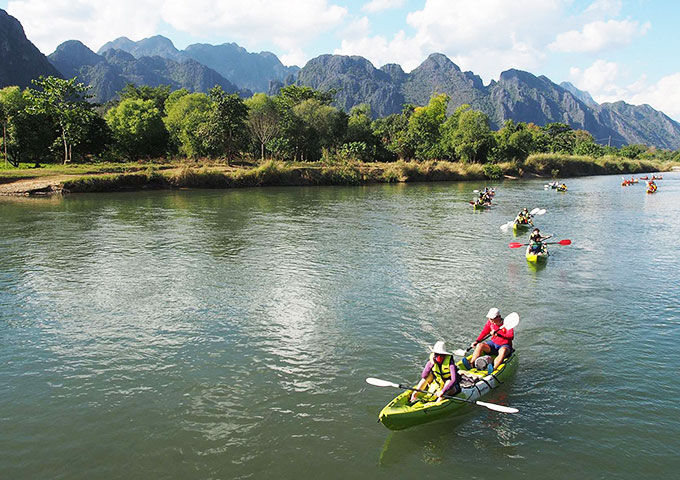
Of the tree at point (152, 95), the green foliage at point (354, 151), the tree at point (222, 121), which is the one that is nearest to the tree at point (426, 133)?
the green foliage at point (354, 151)

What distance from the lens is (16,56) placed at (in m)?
140

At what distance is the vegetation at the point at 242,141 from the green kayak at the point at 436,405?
4870cm

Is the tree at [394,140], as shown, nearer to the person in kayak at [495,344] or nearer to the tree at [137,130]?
the tree at [137,130]

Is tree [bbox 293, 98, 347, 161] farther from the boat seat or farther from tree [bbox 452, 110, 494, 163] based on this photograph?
the boat seat

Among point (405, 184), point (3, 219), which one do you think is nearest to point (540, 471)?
point (3, 219)

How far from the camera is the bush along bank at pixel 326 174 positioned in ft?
171

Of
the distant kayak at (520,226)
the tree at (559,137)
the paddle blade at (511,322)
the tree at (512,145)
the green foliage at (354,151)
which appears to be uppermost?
the tree at (559,137)

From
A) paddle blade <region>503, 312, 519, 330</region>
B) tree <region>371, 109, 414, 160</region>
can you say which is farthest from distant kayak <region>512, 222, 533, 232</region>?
tree <region>371, 109, 414, 160</region>

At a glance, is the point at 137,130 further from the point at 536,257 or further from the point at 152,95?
the point at 536,257

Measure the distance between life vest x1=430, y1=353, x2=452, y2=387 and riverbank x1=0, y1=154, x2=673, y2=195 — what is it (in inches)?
1912

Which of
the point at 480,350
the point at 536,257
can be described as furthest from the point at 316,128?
the point at 480,350

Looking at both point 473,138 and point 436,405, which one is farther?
point 473,138

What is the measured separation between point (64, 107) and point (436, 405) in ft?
202

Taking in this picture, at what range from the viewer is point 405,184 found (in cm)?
6981
